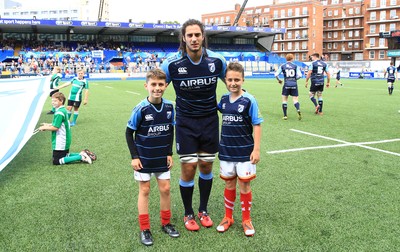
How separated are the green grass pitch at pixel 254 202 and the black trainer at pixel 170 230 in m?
0.05

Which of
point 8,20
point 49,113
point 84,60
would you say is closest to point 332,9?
point 84,60

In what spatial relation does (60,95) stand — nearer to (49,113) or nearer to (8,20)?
(49,113)

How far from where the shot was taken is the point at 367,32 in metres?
87.1

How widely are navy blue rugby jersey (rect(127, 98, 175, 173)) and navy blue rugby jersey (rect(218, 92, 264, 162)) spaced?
583 mm

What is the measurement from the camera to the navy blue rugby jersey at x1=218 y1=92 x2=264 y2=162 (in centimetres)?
380

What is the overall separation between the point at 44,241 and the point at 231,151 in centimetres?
204

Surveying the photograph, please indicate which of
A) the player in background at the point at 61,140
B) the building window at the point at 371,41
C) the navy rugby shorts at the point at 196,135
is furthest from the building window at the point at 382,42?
the navy rugby shorts at the point at 196,135

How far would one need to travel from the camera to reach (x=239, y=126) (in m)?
3.85

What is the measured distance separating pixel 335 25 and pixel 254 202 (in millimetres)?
98380

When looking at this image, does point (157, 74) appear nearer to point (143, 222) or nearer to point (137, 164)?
point (137, 164)

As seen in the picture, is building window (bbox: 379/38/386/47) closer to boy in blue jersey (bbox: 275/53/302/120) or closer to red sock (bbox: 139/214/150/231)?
boy in blue jersey (bbox: 275/53/302/120)

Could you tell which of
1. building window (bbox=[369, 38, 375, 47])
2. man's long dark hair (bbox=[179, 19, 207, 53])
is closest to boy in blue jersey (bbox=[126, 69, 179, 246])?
man's long dark hair (bbox=[179, 19, 207, 53])

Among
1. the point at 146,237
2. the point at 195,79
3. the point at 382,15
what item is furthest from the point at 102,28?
the point at 382,15

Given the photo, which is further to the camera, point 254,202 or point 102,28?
point 102,28
